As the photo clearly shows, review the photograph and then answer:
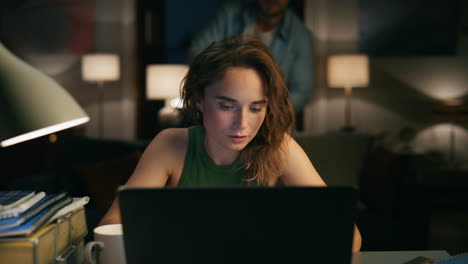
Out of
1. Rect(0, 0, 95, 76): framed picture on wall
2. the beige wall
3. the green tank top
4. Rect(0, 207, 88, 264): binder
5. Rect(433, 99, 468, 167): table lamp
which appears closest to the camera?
Rect(0, 207, 88, 264): binder

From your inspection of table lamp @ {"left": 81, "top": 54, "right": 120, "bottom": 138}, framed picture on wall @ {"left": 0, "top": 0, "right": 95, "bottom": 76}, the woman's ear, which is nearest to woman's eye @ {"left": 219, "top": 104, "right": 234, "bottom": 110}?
the woman's ear

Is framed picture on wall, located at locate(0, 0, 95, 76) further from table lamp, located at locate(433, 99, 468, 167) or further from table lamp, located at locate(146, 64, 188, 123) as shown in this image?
table lamp, located at locate(433, 99, 468, 167)

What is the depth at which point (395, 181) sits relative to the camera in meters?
2.67

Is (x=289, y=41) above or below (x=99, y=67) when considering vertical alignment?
above

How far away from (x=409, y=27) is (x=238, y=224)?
480 centimetres

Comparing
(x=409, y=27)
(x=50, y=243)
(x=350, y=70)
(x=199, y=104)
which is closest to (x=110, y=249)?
(x=50, y=243)

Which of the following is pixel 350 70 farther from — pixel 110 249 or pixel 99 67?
pixel 110 249

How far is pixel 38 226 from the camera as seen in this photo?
0.90 m

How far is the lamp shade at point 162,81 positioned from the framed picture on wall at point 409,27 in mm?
1834

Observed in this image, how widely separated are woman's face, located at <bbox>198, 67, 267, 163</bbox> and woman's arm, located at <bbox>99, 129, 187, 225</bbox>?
0.18 m

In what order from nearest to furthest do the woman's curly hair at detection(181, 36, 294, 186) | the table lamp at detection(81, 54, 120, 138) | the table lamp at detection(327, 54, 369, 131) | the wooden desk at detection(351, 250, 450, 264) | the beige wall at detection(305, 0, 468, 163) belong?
the wooden desk at detection(351, 250, 450, 264) < the woman's curly hair at detection(181, 36, 294, 186) < the table lamp at detection(327, 54, 369, 131) < the table lamp at detection(81, 54, 120, 138) < the beige wall at detection(305, 0, 468, 163)

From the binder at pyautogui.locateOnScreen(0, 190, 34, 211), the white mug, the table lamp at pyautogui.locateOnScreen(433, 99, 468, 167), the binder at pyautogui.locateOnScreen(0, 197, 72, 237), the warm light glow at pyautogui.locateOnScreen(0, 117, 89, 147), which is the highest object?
the warm light glow at pyautogui.locateOnScreen(0, 117, 89, 147)

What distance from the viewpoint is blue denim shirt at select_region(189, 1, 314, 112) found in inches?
198

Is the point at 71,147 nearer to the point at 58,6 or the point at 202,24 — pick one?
the point at 58,6
